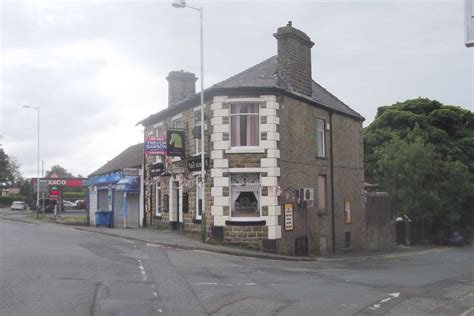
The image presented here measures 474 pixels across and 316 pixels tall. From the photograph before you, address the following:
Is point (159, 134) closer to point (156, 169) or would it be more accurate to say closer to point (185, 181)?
point (156, 169)

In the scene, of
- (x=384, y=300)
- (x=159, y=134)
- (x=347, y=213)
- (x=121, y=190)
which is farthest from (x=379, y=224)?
(x=384, y=300)

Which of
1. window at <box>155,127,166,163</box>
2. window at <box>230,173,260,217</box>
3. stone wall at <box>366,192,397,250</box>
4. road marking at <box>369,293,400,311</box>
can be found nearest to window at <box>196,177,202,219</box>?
window at <box>230,173,260,217</box>

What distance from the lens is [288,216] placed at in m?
19.1

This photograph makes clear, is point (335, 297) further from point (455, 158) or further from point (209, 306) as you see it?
point (455, 158)

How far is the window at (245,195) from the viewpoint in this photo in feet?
61.5

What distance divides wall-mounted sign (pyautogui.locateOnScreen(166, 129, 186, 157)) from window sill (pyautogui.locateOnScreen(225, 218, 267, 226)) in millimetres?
4367

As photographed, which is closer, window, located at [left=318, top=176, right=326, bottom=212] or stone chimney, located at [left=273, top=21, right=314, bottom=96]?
stone chimney, located at [left=273, top=21, right=314, bottom=96]

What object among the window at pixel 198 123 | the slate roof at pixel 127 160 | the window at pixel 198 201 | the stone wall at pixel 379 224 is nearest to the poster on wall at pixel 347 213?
the stone wall at pixel 379 224

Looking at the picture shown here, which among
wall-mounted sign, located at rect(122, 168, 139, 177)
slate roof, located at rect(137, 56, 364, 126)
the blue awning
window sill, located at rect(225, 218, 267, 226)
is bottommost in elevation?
window sill, located at rect(225, 218, 267, 226)

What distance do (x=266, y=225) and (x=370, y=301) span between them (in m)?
8.71

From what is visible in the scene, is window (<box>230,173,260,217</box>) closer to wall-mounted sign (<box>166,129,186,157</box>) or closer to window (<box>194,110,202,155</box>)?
window (<box>194,110,202,155</box>)

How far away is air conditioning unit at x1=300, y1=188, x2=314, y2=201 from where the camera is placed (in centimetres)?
1995

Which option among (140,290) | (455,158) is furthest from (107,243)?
(455,158)

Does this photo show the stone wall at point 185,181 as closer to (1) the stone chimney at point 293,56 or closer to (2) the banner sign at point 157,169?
(2) the banner sign at point 157,169
